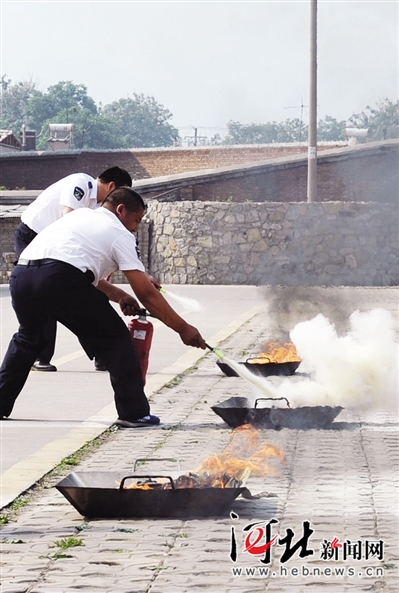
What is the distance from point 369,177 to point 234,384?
2440 cm

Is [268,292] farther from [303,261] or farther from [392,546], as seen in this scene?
[392,546]

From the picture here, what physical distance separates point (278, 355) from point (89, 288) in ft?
12.5

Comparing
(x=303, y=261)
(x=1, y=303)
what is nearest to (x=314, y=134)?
(x=303, y=261)

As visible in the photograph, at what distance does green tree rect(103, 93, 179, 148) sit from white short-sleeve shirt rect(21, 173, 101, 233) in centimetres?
9524

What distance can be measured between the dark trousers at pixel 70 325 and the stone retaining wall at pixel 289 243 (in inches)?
871

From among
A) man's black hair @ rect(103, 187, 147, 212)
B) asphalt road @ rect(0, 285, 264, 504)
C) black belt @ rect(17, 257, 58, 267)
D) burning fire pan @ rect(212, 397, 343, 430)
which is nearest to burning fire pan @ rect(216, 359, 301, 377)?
asphalt road @ rect(0, 285, 264, 504)

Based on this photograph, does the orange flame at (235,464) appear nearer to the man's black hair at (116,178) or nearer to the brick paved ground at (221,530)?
the brick paved ground at (221,530)

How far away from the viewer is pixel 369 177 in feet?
114

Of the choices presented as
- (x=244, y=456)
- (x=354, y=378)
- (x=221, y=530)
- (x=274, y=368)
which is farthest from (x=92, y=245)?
(x=274, y=368)

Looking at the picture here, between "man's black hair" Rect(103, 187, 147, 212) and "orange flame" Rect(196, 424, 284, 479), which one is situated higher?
"man's black hair" Rect(103, 187, 147, 212)

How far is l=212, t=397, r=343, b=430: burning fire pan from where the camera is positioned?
320 inches

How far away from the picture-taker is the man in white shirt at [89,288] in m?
7.58

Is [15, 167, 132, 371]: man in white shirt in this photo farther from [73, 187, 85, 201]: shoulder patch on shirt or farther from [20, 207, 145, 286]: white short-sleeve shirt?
[20, 207, 145, 286]: white short-sleeve shirt

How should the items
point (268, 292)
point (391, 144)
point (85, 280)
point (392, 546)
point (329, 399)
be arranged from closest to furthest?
point (392, 546) → point (85, 280) → point (329, 399) → point (268, 292) → point (391, 144)
